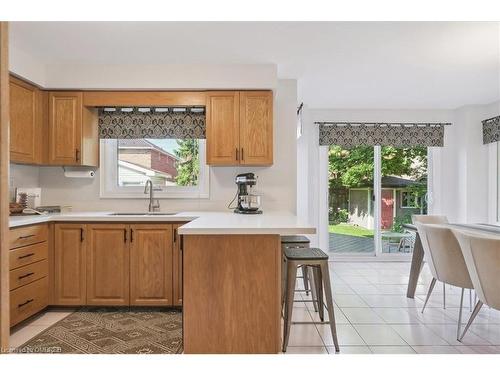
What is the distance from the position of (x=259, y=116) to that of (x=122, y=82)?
139cm

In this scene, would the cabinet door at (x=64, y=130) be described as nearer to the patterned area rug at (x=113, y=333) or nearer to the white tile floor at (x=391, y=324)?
the patterned area rug at (x=113, y=333)

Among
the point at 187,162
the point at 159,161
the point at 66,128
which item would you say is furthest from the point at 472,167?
the point at 66,128

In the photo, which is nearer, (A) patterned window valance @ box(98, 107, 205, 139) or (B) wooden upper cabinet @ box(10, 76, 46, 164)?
(B) wooden upper cabinet @ box(10, 76, 46, 164)

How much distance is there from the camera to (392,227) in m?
5.50

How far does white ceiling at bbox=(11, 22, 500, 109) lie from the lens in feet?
8.55

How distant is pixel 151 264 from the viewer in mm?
3059

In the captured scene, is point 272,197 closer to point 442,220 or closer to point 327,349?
point 327,349

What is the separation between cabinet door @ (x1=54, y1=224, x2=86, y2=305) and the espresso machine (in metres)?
1.43

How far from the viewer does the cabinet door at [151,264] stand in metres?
3.05

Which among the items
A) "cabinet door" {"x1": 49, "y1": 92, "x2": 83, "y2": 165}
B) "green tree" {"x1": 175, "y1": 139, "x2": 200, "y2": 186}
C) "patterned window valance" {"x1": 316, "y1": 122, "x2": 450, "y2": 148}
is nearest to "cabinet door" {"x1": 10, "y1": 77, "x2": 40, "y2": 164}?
"cabinet door" {"x1": 49, "y1": 92, "x2": 83, "y2": 165}

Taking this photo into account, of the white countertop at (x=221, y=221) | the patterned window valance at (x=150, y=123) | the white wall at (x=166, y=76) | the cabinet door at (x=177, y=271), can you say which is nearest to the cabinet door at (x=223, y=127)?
the white wall at (x=166, y=76)

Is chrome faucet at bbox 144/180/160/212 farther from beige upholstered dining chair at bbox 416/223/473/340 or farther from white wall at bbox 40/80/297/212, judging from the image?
beige upholstered dining chair at bbox 416/223/473/340
